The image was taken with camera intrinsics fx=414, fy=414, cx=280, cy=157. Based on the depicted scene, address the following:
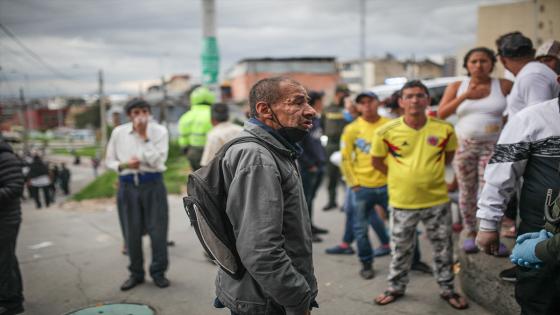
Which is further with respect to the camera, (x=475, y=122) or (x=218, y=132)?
(x=218, y=132)

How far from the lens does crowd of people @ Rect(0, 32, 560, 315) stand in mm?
1945

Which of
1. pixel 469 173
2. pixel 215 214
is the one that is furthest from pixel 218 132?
pixel 215 214

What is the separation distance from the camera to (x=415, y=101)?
363 cm

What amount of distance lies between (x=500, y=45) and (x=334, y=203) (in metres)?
4.66

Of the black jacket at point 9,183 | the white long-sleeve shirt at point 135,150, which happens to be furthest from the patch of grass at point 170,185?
the black jacket at point 9,183

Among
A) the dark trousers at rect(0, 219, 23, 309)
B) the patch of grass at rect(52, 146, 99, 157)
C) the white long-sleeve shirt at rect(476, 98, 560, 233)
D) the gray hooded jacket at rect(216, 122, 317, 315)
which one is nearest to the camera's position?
the gray hooded jacket at rect(216, 122, 317, 315)

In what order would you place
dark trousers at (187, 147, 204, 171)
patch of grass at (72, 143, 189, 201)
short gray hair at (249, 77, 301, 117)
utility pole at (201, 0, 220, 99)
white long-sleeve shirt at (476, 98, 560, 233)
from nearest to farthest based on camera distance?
short gray hair at (249, 77, 301, 117)
white long-sleeve shirt at (476, 98, 560, 233)
dark trousers at (187, 147, 204, 171)
utility pole at (201, 0, 220, 99)
patch of grass at (72, 143, 189, 201)

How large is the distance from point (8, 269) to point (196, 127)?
292cm

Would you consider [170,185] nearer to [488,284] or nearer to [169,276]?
[169,276]

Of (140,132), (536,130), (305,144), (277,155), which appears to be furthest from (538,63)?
(140,132)

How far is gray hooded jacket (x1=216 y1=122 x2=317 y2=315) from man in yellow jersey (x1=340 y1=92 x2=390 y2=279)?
2.54 meters

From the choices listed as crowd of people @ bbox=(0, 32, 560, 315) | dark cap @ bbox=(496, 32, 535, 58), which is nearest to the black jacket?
crowd of people @ bbox=(0, 32, 560, 315)

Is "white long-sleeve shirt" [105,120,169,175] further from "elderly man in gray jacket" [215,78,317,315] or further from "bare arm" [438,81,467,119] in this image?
"bare arm" [438,81,467,119]

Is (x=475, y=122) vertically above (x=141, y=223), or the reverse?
(x=475, y=122)
